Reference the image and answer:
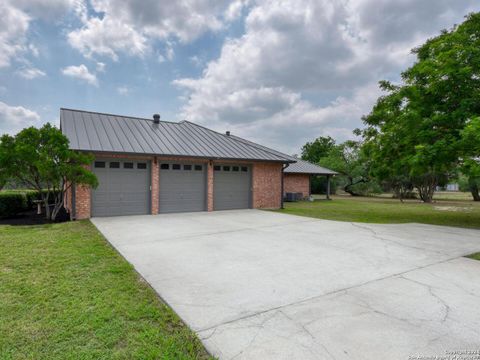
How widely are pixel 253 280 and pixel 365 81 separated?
15.0 m

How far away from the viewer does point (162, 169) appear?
12.0 meters

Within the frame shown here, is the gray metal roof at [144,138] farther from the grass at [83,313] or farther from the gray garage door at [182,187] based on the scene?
the grass at [83,313]

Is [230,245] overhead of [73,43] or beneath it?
beneath

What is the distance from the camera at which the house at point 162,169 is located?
35.5ft

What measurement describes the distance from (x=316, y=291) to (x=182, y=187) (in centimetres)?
970

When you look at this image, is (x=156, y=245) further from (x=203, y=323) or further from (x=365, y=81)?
(x=365, y=81)

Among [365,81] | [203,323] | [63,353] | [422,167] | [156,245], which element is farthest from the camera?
[365,81]

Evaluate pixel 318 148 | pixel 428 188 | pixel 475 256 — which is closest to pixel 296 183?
pixel 428 188

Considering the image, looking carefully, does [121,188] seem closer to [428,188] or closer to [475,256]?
[475,256]

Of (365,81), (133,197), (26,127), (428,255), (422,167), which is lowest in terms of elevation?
(428,255)

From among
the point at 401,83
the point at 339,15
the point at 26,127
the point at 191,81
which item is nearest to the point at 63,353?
the point at 26,127

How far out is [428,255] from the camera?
570 centimetres

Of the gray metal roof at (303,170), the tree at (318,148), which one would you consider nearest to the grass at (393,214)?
the gray metal roof at (303,170)

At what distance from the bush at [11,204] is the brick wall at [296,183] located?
17.2 meters
